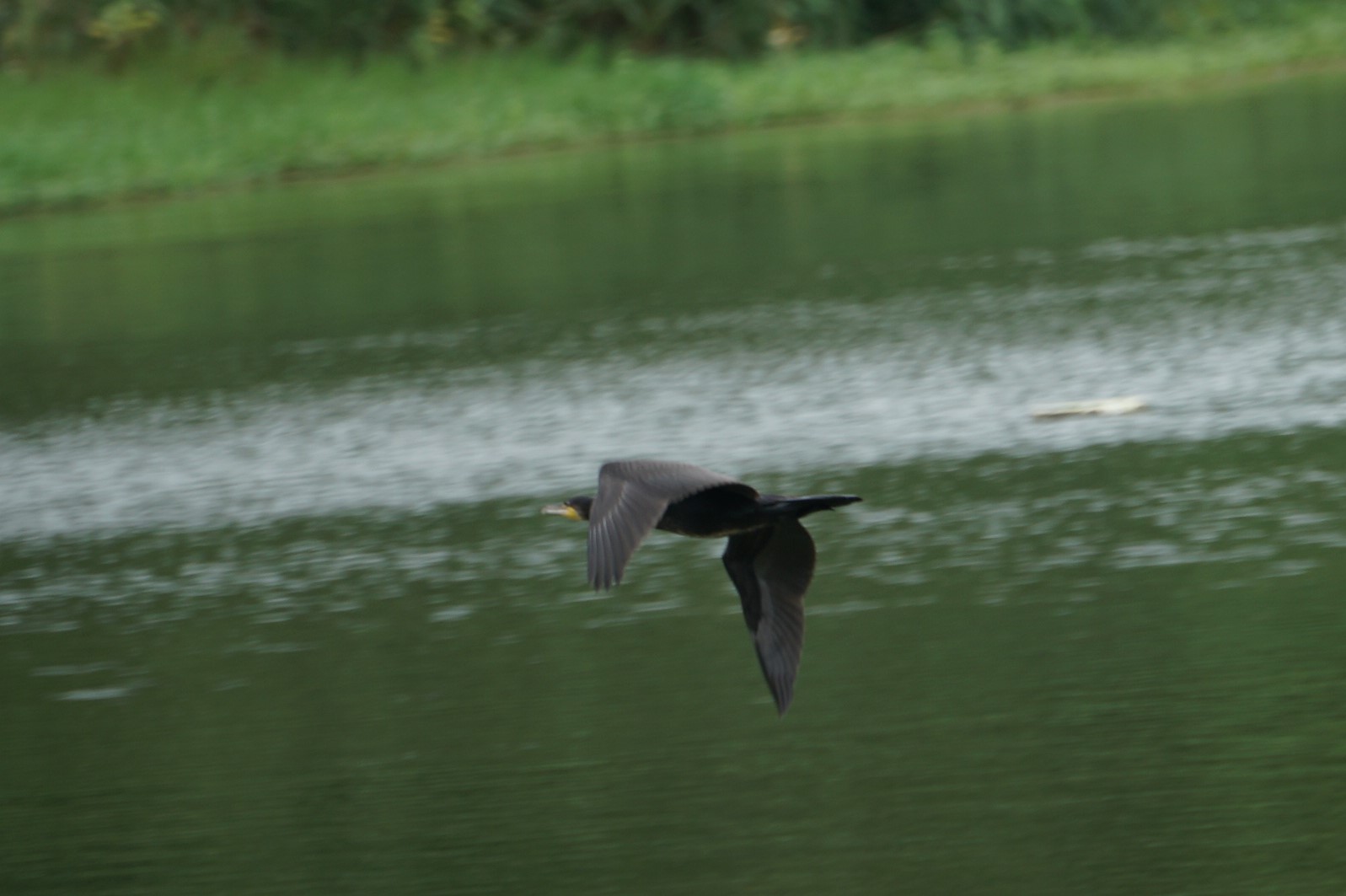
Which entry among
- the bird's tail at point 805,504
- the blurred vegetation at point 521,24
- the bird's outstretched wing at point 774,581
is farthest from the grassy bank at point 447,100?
the bird's tail at point 805,504

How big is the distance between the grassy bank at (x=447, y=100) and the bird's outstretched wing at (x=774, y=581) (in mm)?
23251

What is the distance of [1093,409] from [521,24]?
21872 millimetres

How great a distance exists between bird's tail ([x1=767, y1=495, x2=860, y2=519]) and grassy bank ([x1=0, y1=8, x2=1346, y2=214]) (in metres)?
23.7

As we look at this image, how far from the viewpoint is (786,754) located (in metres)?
7.80

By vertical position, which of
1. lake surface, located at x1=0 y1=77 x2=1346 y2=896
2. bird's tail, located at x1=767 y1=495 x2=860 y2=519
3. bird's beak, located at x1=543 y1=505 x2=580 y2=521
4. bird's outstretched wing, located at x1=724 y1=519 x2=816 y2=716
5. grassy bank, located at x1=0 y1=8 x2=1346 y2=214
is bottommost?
lake surface, located at x1=0 y1=77 x2=1346 y2=896

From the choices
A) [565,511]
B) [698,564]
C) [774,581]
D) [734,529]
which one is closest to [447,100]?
[698,564]

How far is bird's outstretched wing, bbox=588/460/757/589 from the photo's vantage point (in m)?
5.72

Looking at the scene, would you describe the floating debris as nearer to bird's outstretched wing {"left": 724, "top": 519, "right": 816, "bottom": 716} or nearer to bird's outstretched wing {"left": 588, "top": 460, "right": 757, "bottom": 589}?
bird's outstretched wing {"left": 724, "top": 519, "right": 816, "bottom": 716}

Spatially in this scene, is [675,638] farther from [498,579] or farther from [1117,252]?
[1117,252]

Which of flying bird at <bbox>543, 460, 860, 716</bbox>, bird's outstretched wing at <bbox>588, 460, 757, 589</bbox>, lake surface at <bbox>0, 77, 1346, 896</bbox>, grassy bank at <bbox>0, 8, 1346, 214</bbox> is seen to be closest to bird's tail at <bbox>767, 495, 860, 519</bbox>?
flying bird at <bbox>543, 460, 860, 716</bbox>

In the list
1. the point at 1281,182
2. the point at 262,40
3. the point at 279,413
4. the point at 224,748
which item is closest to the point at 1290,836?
the point at 224,748

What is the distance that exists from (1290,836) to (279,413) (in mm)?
9605

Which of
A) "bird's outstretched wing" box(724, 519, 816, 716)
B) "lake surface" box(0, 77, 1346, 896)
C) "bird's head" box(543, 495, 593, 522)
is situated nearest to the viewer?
"bird's outstretched wing" box(724, 519, 816, 716)

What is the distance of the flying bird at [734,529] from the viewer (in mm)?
5852
